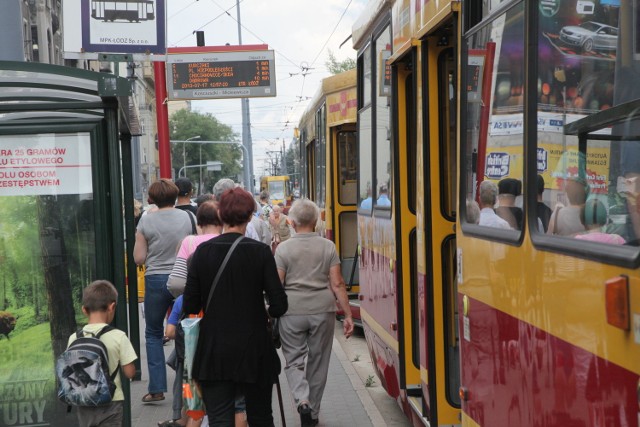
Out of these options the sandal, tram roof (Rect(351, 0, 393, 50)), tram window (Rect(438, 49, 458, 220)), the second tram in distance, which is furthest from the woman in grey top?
tram window (Rect(438, 49, 458, 220))

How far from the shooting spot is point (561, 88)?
3.32 m

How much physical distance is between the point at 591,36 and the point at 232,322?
3.03 meters

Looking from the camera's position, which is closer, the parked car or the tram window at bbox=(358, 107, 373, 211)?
the parked car


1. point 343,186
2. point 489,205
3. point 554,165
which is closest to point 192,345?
point 489,205

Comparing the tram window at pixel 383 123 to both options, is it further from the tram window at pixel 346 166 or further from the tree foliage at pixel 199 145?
the tree foliage at pixel 199 145

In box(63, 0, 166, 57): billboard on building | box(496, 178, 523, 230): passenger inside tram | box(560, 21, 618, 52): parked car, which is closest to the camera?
box(560, 21, 618, 52): parked car

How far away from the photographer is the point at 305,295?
24.3 feet

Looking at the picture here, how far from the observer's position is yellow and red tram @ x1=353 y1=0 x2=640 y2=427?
2836mm

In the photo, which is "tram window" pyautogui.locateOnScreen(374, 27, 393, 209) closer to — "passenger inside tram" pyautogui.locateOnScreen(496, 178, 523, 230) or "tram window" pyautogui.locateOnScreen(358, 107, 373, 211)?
"tram window" pyautogui.locateOnScreen(358, 107, 373, 211)

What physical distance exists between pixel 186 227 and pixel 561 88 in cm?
555

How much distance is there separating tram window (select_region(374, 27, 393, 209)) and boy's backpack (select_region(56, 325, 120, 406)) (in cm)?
243

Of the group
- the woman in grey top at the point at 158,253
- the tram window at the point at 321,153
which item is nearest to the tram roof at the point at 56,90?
the woman in grey top at the point at 158,253

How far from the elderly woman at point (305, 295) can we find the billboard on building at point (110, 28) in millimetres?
2561

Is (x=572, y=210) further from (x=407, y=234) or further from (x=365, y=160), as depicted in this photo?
(x=365, y=160)
